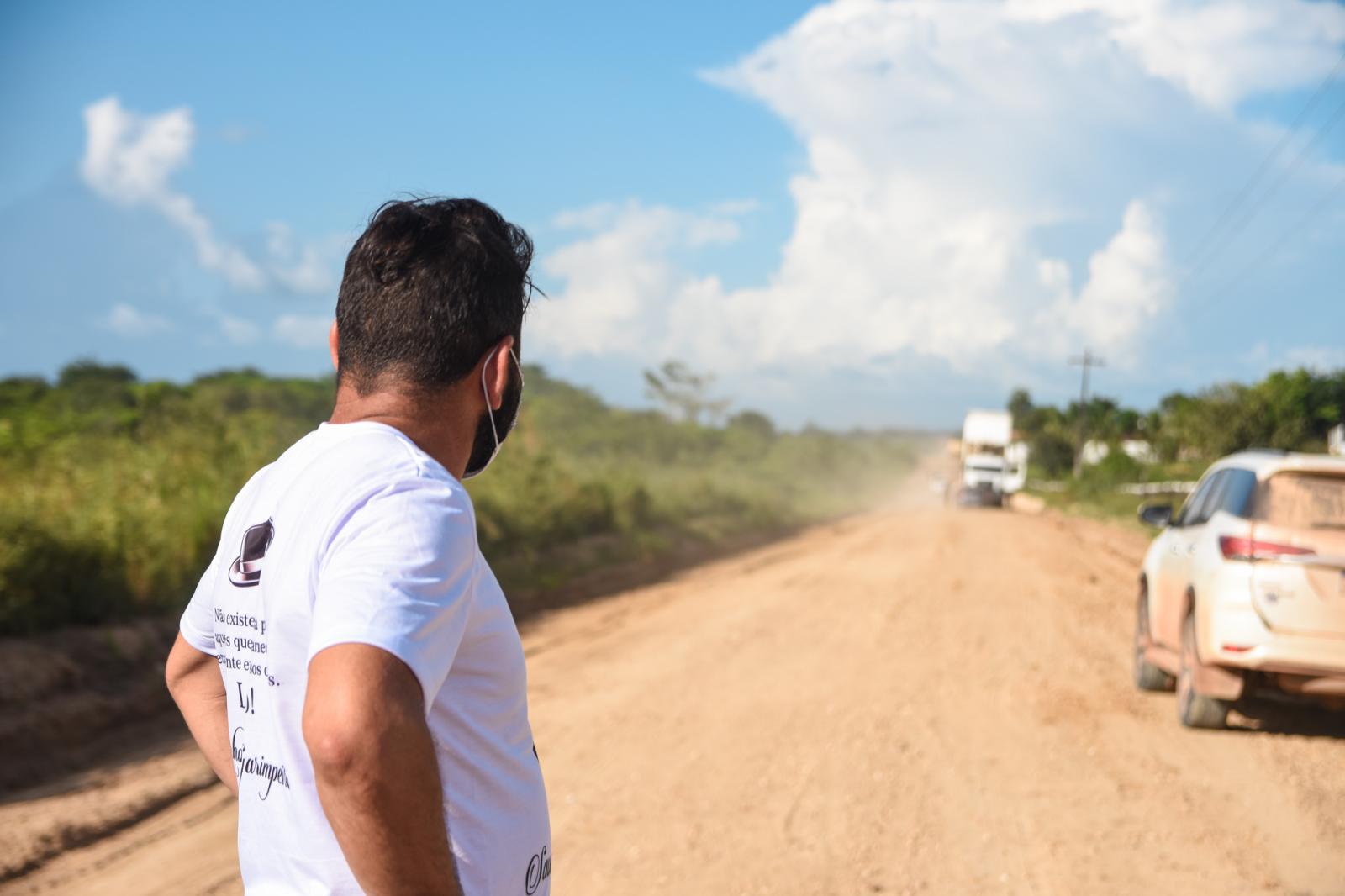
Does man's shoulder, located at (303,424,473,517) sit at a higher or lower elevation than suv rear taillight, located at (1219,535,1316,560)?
higher

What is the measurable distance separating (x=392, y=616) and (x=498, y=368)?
0.52 m

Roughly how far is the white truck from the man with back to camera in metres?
45.7

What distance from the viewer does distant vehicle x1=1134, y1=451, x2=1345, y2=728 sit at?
280 inches

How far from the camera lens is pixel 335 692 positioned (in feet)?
4.61

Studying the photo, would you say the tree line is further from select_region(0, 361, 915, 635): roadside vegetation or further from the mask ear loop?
the mask ear loop

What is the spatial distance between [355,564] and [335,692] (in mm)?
165

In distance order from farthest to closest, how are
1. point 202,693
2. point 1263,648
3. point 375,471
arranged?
point 1263,648, point 202,693, point 375,471

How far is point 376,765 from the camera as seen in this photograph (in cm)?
140

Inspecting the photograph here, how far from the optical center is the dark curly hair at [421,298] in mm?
1725

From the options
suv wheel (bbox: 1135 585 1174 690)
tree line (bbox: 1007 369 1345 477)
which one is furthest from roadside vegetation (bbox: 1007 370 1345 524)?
suv wheel (bbox: 1135 585 1174 690)

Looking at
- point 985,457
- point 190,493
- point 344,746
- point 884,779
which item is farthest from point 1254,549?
point 985,457

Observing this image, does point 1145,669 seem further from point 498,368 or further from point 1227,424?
point 1227,424

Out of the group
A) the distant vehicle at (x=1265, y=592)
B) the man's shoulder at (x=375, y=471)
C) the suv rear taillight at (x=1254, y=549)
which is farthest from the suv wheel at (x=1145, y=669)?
the man's shoulder at (x=375, y=471)

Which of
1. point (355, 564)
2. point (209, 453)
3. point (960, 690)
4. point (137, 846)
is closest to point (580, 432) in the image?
point (209, 453)
